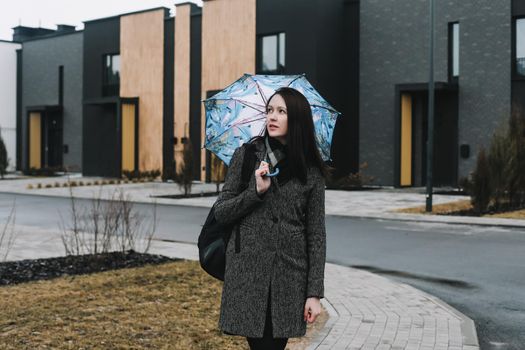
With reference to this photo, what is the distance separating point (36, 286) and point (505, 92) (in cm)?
2163

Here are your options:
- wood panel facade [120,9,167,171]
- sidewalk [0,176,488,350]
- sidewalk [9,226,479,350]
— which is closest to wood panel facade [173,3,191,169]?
wood panel facade [120,9,167,171]

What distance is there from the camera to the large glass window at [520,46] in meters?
25.5

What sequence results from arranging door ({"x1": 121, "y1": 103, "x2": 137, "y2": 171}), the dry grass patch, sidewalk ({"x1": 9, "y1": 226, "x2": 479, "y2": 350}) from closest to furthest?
sidewalk ({"x1": 9, "y1": 226, "x2": 479, "y2": 350}) → the dry grass patch → door ({"x1": 121, "y1": 103, "x2": 137, "y2": 171})

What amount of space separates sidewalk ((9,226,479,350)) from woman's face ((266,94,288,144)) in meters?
2.66

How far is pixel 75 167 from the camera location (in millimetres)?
40906

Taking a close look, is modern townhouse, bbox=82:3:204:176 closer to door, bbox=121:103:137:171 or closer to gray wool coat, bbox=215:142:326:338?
door, bbox=121:103:137:171

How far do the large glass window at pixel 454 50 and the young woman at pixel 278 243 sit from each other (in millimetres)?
24838

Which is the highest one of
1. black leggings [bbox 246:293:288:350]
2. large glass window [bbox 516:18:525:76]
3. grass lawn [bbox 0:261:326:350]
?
large glass window [bbox 516:18:525:76]

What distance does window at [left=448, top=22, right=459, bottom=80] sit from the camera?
88.2ft

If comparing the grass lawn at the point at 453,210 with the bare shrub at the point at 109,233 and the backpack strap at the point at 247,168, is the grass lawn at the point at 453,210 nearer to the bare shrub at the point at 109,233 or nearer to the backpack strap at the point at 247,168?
the bare shrub at the point at 109,233

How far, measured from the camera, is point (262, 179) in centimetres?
323

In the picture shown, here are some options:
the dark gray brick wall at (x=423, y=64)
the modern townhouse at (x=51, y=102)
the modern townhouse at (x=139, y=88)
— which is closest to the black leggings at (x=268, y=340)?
the dark gray brick wall at (x=423, y=64)

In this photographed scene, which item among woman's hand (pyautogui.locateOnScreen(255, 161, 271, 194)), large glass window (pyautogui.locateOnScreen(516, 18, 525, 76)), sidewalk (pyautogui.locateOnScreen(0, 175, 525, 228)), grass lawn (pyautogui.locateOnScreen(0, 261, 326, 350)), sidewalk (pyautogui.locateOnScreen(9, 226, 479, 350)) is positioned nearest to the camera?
woman's hand (pyautogui.locateOnScreen(255, 161, 271, 194))

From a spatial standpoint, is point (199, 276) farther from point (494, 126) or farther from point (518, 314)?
point (494, 126)
